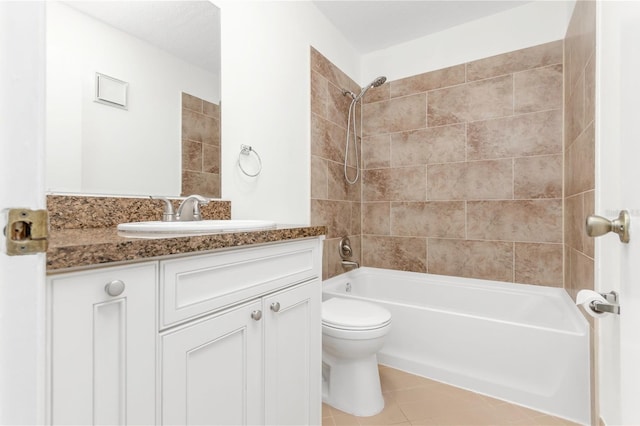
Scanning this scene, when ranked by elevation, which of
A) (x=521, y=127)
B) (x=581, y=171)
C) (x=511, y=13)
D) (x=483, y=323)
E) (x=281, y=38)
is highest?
(x=511, y=13)

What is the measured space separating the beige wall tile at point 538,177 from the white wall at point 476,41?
2.74 feet

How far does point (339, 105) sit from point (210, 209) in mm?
1508

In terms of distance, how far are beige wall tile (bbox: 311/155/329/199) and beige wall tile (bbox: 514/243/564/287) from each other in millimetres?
1461

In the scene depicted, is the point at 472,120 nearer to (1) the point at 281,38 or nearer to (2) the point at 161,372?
(1) the point at 281,38

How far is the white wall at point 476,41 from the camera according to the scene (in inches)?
85.1

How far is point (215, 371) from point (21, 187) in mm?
707

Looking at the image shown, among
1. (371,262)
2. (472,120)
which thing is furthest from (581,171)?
(371,262)

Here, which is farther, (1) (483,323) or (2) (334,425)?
(1) (483,323)

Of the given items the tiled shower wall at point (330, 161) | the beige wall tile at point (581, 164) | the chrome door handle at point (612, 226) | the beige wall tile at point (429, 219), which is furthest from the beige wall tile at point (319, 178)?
the chrome door handle at point (612, 226)

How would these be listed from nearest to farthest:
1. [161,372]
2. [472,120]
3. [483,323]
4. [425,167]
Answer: [161,372] < [483,323] < [472,120] < [425,167]

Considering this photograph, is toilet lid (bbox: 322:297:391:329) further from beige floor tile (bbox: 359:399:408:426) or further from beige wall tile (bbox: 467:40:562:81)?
beige wall tile (bbox: 467:40:562:81)

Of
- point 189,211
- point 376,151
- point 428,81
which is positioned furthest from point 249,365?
point 428,81

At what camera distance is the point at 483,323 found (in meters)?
1.74

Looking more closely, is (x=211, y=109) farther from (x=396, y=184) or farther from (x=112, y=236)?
(x=396, y=184)
